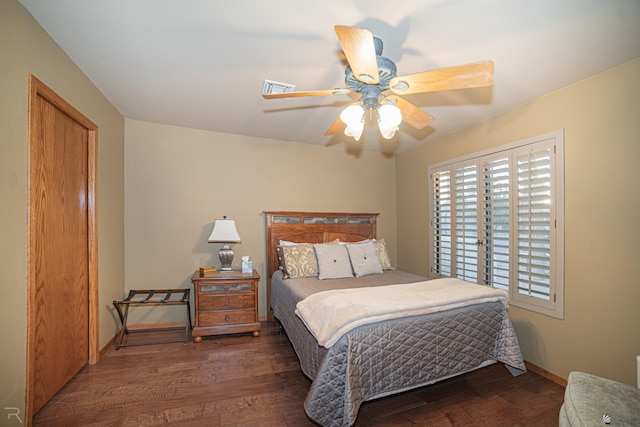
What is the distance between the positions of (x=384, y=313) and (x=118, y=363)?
2481 millimetres

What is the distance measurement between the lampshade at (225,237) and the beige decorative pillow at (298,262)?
2.04 ft

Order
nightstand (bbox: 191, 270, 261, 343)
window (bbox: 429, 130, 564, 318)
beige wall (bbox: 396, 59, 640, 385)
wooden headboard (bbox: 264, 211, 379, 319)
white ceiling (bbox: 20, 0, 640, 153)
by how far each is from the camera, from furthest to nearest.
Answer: wooden headboard (bbox: 264, 211, 379, 319) < nightstand (bbox: 191, 270, 261, 343) < window (bbox: 429, 130, 564, 318) < beige wall (bbox: 396, 59, 640, 385) < white ceiling (bbox: 20, 0, 640, 153)

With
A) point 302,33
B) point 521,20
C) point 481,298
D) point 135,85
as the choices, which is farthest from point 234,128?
point 481,298

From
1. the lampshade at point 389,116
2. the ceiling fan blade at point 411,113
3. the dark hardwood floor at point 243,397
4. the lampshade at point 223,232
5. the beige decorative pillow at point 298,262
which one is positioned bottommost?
the dark hardwood floor at point 243,397

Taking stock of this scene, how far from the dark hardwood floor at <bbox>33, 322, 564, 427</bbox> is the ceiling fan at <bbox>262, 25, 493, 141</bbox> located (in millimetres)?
1921

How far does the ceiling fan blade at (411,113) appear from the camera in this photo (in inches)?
71.8

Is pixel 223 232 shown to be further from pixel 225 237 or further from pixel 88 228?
pixel 88 228

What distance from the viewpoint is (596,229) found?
2.20m

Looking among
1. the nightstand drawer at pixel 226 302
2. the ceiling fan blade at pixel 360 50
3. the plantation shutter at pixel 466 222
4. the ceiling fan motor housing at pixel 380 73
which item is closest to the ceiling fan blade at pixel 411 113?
the ceiling fan motor housing at pixel 380 73

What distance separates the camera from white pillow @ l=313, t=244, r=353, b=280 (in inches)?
125

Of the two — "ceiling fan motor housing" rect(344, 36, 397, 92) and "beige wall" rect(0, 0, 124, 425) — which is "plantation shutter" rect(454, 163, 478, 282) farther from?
"beige wall" rect(0, 0, 124, 425)

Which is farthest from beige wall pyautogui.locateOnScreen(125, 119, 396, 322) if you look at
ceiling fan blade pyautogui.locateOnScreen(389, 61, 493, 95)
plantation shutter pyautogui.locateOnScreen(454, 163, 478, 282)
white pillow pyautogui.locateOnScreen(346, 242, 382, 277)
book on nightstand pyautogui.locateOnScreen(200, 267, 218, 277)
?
ceiling fan blade pyautogui.locateOnScreen(389, 61, 493, 95)

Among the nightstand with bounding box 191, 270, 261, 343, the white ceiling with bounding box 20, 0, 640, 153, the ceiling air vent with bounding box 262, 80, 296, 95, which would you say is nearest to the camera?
the white ceiling with bounding box 20, 0, 640, 153

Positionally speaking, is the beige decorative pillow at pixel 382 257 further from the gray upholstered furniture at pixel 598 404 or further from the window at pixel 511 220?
the gray upholstered furniture at pixel 598 404
